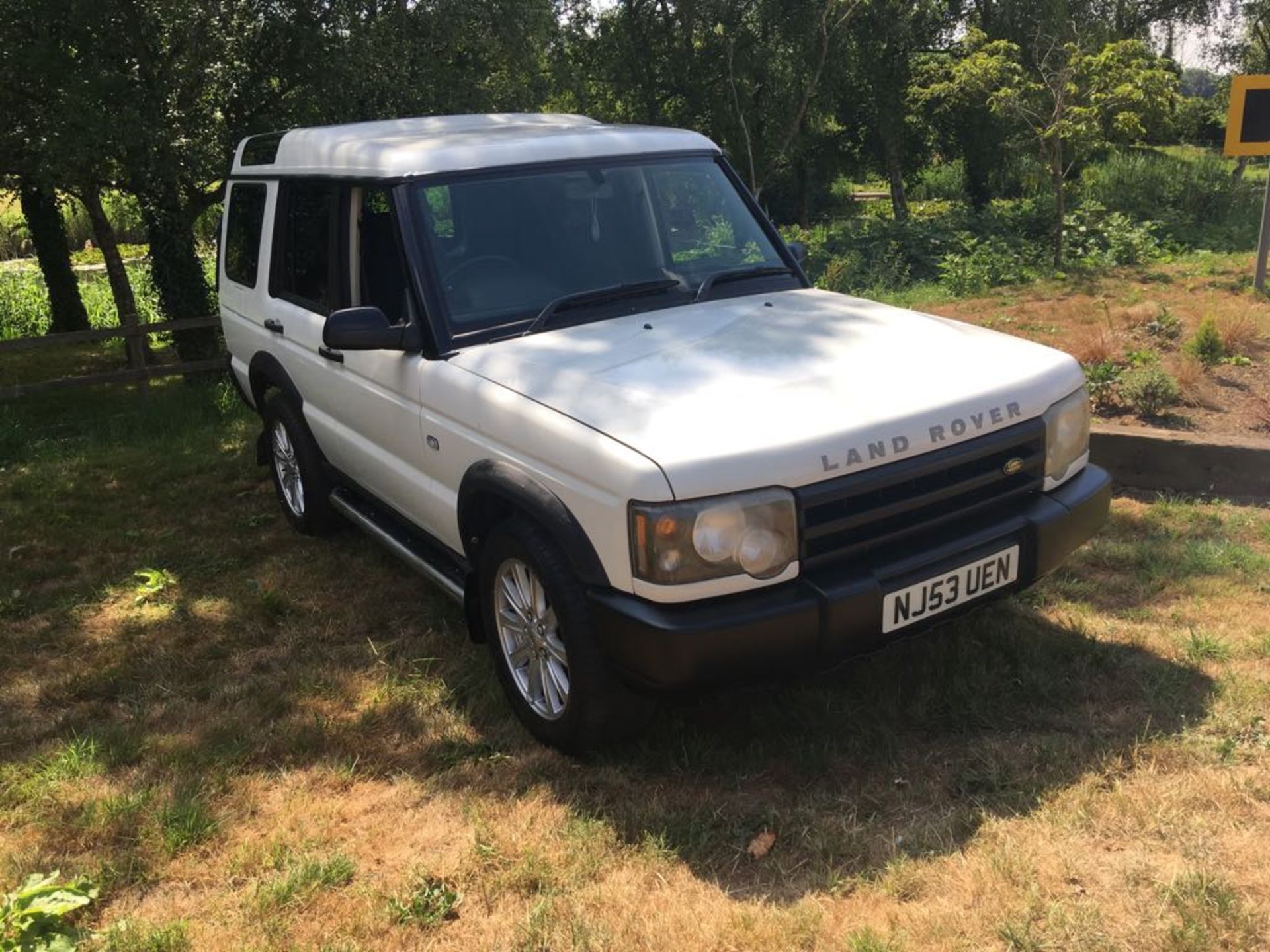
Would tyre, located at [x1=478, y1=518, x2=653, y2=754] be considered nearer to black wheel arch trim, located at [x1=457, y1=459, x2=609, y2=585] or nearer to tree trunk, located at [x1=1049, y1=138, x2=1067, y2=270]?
black wheel arch trim, located at [x1=457, y1=459, x2=609, y2=585]

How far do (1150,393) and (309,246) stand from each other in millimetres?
4955

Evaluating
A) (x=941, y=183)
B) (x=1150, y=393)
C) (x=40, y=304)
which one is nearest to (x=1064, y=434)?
(x=1150, y=393)

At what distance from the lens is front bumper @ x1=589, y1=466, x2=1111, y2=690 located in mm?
2941

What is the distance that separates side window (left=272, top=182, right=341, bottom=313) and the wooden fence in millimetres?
4308

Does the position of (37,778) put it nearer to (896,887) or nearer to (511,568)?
(511,568)

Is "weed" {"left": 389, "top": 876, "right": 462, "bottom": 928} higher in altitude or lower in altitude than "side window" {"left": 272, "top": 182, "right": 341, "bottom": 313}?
lower

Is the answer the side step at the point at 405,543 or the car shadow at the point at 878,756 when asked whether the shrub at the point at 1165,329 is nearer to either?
the car shadow at the point at 878,756

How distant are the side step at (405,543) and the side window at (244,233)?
1456mm

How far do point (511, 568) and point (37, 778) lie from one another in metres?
1.83

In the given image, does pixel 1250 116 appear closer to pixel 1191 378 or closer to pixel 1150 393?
pixel 1191 378

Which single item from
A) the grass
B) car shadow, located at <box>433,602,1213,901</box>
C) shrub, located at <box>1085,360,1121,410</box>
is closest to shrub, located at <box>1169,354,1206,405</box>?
shrub, located at <box>1085,360,1121,410</box>

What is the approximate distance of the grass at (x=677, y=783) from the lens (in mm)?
2777

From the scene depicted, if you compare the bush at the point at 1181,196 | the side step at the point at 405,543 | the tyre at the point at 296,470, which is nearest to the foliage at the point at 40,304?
the tyre at the point at 296,470

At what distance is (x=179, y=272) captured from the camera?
1130cm
